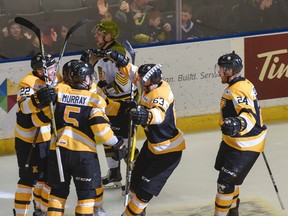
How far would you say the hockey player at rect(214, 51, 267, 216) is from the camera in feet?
20.1

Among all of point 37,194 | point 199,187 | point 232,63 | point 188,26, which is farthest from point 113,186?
point 188,26

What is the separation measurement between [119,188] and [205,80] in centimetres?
197

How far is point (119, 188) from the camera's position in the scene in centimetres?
747

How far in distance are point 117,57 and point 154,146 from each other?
2.98 feet

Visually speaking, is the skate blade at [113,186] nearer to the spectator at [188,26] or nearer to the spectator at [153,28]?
the spectator at [153,28]

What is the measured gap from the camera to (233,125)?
19.5 ft

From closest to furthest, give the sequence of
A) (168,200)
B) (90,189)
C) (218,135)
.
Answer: (90,189)
(168,200)
(218,135)

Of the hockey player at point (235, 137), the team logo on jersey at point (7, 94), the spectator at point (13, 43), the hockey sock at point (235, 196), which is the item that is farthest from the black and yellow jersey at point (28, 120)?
the spectator at point (13, 43)

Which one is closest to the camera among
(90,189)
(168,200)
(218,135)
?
(90,189)

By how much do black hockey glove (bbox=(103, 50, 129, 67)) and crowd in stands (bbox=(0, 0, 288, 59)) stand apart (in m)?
1.89

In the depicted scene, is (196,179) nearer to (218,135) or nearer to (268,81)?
(218,135)

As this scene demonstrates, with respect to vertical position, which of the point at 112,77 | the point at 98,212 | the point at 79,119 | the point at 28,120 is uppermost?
the point at 79,119

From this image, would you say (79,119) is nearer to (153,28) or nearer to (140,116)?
(140,116)

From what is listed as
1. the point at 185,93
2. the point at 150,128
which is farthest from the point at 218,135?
the point at 150,128
